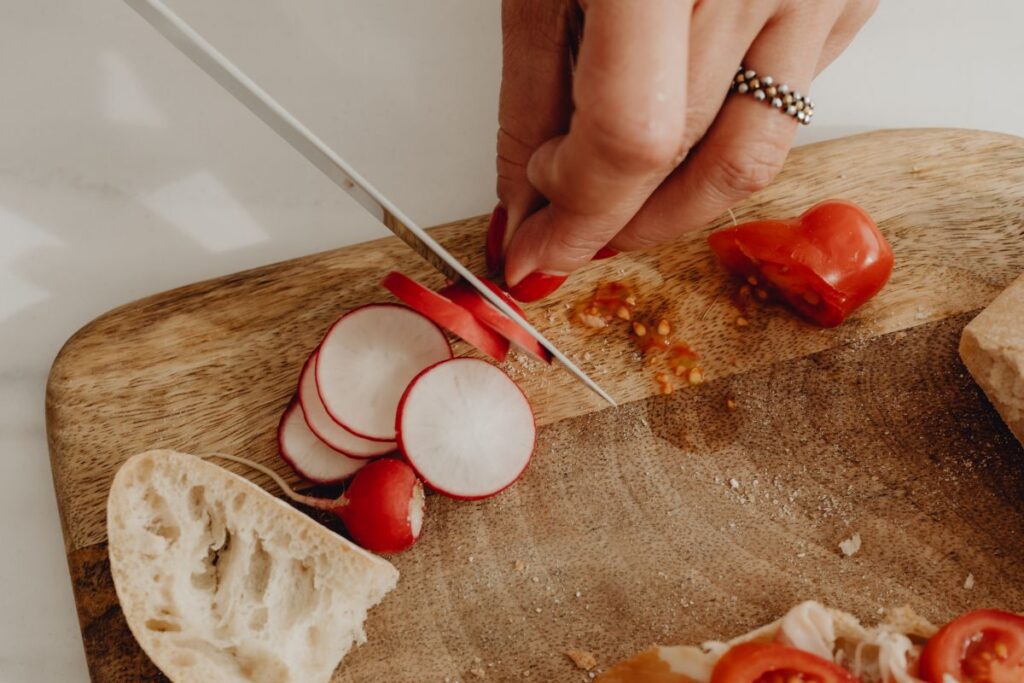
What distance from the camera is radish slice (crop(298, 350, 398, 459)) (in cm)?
239

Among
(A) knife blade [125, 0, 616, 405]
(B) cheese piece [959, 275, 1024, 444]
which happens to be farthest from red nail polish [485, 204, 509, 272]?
(B) cheese piece [959, 275, 1024, 444]

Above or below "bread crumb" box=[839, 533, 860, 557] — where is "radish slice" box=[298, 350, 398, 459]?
above

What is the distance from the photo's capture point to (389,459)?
240 centimetres

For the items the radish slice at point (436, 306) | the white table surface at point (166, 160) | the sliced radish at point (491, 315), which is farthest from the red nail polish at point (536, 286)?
the white table surface at point (166, 160)

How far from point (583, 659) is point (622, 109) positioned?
5.15ft

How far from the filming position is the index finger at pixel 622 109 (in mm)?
1500

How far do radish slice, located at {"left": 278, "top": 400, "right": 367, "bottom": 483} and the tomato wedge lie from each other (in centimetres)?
132

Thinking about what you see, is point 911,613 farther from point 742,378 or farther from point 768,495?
point 742,378

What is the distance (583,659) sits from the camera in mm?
2389

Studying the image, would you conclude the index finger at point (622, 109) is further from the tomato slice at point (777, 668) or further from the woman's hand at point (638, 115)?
the tomato slice at point (777, 668)

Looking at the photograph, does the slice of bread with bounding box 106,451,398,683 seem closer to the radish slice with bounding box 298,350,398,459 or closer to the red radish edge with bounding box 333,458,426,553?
the red radish edge with bounding box 333,458,426,553

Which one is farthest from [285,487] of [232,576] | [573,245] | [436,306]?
[573,245]

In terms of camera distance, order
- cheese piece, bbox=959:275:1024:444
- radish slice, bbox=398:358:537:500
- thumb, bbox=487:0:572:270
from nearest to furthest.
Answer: thumb, bbox=487:0:572:270, radish slice, bbox=398:358:537:500, cheese piece, bbox=959:275:1024:444

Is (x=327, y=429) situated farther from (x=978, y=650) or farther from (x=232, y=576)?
(x=978, y=650)
